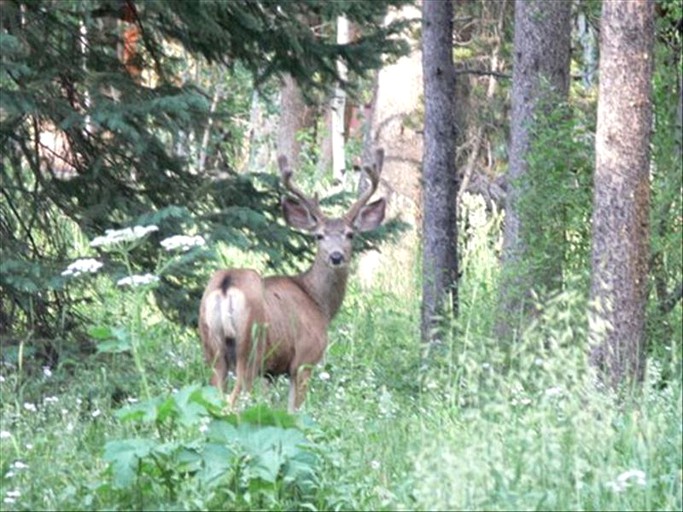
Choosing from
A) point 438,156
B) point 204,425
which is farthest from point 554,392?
point 438,156

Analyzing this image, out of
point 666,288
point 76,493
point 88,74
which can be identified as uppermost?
point 88,74

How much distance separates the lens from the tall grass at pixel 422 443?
6.82 metres

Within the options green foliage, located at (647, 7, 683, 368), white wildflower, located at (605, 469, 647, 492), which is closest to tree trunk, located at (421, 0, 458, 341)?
green foliage, located at (647, 7, 683, 368)

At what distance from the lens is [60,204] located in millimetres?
12359

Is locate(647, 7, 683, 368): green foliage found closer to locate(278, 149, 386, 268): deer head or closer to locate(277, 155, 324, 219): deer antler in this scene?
locate(278, 149, 386, 268): deer head

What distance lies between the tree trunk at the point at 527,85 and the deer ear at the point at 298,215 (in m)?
1.34

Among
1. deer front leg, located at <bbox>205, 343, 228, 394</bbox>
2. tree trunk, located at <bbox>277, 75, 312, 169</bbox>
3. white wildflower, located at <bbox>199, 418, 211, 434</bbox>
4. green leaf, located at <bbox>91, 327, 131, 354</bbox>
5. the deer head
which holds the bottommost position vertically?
white wildflower, located at <bbox>199, 418, 211, 434</bbox>

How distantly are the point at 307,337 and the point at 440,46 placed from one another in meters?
3.41

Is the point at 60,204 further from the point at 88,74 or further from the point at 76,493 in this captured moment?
the point at 76,493

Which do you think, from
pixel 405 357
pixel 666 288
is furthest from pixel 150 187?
pixel 666 288

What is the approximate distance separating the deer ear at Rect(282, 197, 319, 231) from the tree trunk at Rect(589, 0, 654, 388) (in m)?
3.18

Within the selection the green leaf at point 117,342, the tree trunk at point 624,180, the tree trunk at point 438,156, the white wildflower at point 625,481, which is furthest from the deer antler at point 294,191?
the white wildflower at point 625,481

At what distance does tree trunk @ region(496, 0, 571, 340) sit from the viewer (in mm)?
12422

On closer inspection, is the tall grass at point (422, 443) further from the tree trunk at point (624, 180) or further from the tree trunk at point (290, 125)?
Result: the tree trunk at point (290, 125)
